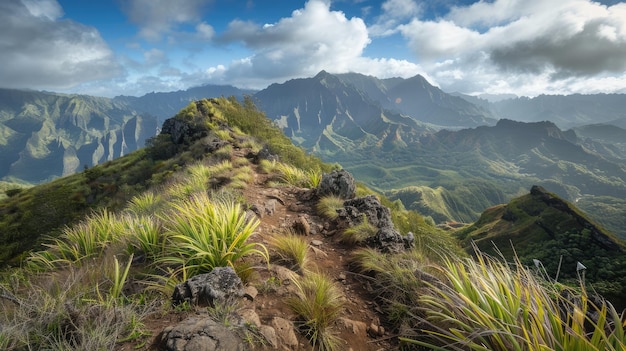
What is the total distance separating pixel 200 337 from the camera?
8.64ft

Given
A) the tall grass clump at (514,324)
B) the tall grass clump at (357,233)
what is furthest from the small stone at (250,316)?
the tall grass clump at (357,233)

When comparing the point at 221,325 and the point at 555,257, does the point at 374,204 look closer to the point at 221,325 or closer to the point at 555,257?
the point at 221,325

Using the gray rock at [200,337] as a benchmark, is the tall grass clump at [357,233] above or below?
below

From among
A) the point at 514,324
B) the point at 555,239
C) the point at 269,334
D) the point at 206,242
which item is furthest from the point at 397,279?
the point at 555,239

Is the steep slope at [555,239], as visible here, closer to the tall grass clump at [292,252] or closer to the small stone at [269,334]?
the tall grass clump at [292,252]

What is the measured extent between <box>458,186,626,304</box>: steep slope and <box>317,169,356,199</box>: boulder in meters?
41.0

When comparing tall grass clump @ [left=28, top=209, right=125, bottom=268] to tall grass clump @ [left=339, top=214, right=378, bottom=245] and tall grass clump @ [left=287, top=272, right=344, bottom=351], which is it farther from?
tall grass clump @ [left=339, top=214, right=378, bottom=245]

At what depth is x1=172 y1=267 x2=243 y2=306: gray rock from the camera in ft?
11.1

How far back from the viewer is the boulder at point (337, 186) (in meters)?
9.78

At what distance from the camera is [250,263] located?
4.60 m

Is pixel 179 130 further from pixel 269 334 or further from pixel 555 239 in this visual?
pixel 555 239

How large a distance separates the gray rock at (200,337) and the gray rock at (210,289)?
0.49 metres

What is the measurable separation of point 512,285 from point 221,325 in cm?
360

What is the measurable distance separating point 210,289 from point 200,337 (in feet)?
2.65
